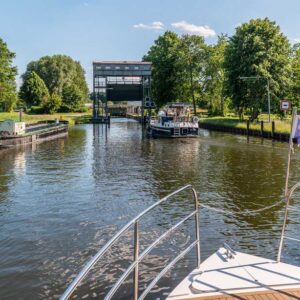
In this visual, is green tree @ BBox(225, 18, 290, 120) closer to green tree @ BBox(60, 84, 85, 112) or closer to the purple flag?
the purple flag

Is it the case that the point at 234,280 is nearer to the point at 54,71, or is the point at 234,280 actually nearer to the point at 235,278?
the point at 235,278

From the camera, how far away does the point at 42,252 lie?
413 inches

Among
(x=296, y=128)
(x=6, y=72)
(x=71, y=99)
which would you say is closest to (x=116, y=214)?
(x=296, y=128)

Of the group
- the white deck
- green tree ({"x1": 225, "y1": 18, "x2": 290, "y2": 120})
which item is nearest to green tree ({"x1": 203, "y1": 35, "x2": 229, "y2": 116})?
green tree ({"x1": 225, "y1": 18, "x2": 290, "y2": 120})

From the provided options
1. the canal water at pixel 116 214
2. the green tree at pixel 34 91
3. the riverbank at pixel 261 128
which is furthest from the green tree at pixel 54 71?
the canal water at pixel 116 214

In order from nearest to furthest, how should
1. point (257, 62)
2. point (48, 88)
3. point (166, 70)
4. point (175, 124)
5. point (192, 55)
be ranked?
point (175, 124), point (257, 62), point (192, 55), point (166, 70), point (48, 88)

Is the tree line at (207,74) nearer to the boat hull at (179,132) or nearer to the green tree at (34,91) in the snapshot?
the green tree at (34,91)

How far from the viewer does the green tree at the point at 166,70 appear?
249ft

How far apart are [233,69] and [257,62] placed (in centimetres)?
427

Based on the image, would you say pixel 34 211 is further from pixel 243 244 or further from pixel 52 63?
pixel 52 63

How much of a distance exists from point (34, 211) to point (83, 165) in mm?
11140

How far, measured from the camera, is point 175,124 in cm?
4631

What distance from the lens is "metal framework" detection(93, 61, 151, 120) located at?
67.5 meters

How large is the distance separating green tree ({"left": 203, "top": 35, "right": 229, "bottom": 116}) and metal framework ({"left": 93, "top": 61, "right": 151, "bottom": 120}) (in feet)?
42.3
